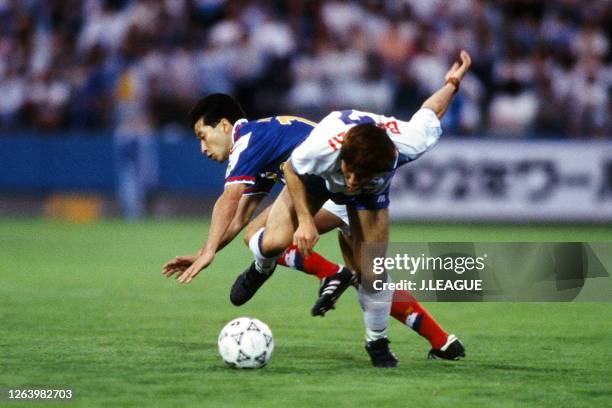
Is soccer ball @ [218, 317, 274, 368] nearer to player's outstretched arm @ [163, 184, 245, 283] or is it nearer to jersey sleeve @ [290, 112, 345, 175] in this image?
player's outstretched arm @ [163, 184, 245, 283]

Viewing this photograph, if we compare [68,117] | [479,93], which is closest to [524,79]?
[479,93]

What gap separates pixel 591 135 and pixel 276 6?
5295 millimetres

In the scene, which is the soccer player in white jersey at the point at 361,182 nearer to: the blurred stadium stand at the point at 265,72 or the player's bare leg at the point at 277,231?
the player's bare leg at the point at 277,231

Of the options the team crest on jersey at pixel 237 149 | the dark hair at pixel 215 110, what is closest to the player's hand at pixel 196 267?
the team crest on jersey at pixel 237 149

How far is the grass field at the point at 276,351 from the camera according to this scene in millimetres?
5852

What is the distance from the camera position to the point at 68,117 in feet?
61.7

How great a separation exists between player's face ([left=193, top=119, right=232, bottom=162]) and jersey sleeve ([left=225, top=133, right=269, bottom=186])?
0.37 metres

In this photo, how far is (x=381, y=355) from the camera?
22.2ft

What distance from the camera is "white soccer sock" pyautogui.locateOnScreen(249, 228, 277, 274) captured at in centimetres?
738

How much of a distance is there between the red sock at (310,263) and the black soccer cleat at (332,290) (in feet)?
1.89

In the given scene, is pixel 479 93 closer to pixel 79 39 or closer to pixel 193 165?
pixel 193 165

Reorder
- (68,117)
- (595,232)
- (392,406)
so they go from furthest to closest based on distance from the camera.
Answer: (68,117), (595,232), (392,406)

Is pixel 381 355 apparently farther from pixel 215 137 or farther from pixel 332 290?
pixel 215 137

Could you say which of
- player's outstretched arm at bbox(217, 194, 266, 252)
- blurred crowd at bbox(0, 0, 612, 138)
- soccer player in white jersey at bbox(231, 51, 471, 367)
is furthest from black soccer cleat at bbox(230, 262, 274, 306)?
blurred crowd at bbox(0, 0, 612, 138)
